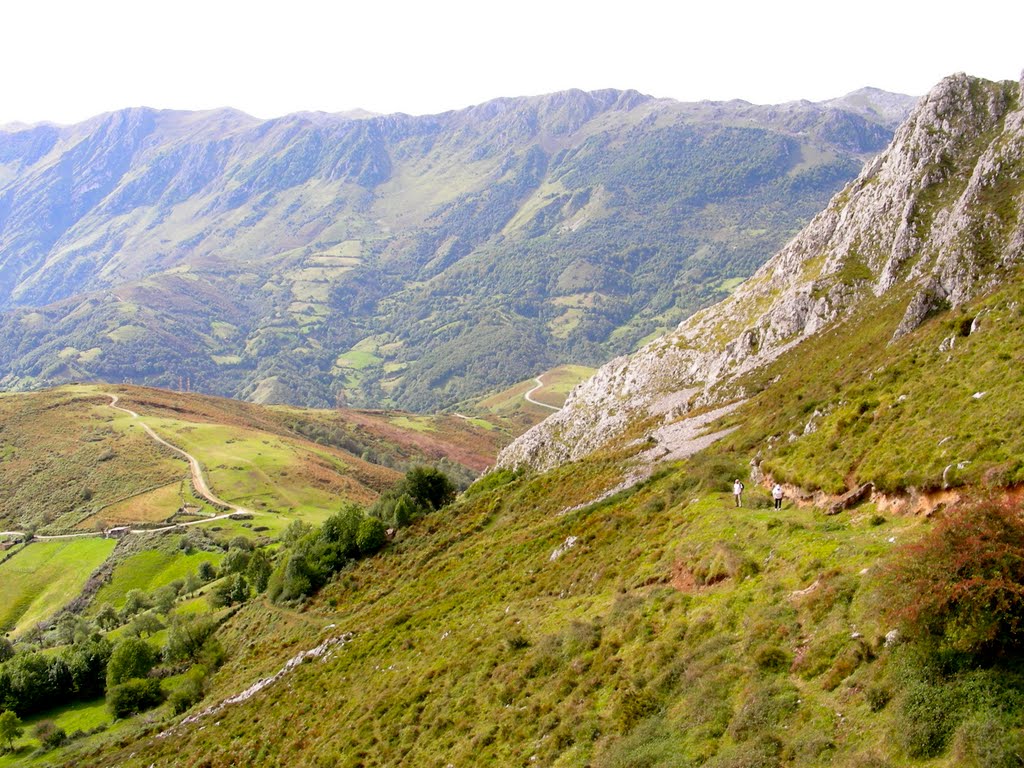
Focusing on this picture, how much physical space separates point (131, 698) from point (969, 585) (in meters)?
77.6

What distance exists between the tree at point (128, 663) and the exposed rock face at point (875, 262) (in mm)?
50130

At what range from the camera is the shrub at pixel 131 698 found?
66.7m

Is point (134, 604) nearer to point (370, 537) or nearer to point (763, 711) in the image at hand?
point (370, 537)

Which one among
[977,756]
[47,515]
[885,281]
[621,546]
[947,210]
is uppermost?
[947,210]

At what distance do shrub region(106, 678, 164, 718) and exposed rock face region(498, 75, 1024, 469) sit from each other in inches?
1998

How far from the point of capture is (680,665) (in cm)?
2102

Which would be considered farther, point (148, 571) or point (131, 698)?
point (148, 571)

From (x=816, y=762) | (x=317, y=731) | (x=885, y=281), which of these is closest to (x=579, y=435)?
(x=885, y=281)

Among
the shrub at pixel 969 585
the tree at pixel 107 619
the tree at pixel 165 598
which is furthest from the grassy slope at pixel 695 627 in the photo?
the tree at pixel 107 619

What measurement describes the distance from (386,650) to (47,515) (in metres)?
146

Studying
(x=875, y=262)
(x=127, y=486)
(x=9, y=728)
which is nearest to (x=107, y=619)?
(x=9, y=728)

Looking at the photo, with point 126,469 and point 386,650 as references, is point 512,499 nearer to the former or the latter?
point 386,650

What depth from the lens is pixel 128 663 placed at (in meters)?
70.7

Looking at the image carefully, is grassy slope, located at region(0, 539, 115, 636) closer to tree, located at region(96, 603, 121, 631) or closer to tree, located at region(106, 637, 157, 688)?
tree, located at region(96, 603, 121, 631)
